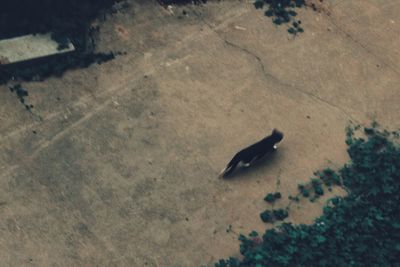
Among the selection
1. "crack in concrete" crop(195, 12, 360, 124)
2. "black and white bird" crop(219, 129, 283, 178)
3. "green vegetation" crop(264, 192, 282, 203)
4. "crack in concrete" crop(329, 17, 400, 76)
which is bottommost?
"green vegetation" crop(264, 192, 282, 203)

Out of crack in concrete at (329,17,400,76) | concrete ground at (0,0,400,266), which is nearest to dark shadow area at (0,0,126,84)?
concrete ground at (0,0,400,266)

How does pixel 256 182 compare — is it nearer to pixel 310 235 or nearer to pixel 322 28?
pixel 310 235

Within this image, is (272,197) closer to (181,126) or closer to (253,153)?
(253,153)

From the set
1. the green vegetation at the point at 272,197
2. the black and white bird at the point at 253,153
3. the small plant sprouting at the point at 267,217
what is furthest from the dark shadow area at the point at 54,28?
the small plant sprouting at the point at 267,217

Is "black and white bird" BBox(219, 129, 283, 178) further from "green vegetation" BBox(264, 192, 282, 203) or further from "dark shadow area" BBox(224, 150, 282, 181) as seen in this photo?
"green vegetation" BBox(264, 192, 282, 203)

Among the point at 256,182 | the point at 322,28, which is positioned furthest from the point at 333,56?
the point at 256,182

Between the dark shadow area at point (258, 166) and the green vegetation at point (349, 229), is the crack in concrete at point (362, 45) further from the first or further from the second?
the dark shadow area at point (258, 166)
